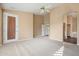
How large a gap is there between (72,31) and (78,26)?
18cm

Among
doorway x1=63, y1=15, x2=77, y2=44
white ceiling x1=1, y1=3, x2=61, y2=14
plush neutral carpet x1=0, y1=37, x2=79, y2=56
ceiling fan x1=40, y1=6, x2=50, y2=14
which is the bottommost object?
plush neutral carpet x1=0, y1=37, x2=79, y2=56

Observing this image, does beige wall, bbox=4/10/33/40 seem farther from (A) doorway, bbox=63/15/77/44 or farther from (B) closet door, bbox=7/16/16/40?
(A) doorway, bbox=63/15/77/44

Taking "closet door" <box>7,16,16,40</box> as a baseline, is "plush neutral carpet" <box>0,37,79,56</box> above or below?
below

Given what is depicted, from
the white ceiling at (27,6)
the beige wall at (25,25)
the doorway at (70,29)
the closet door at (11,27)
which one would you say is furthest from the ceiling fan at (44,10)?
the closet door at (11,27)

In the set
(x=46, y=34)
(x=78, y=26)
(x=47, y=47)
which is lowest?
(x=47, y=47)

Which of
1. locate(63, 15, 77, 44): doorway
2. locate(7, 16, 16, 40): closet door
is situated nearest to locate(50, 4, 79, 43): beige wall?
locate(63, 15, 77, 44): doorway

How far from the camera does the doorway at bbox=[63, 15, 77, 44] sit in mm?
2541

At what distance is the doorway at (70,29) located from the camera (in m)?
2.54

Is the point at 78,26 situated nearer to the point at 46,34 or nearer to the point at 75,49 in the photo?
the point at 75,49

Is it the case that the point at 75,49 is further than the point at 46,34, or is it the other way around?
the point at 46,34

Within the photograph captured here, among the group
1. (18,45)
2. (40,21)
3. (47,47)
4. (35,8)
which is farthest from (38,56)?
(35,8)

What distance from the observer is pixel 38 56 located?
2.38m

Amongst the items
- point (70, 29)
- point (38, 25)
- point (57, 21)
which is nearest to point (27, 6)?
point (38, 25)

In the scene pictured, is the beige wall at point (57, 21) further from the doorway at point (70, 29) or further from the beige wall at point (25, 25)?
the beige wall at point (25, 25)
